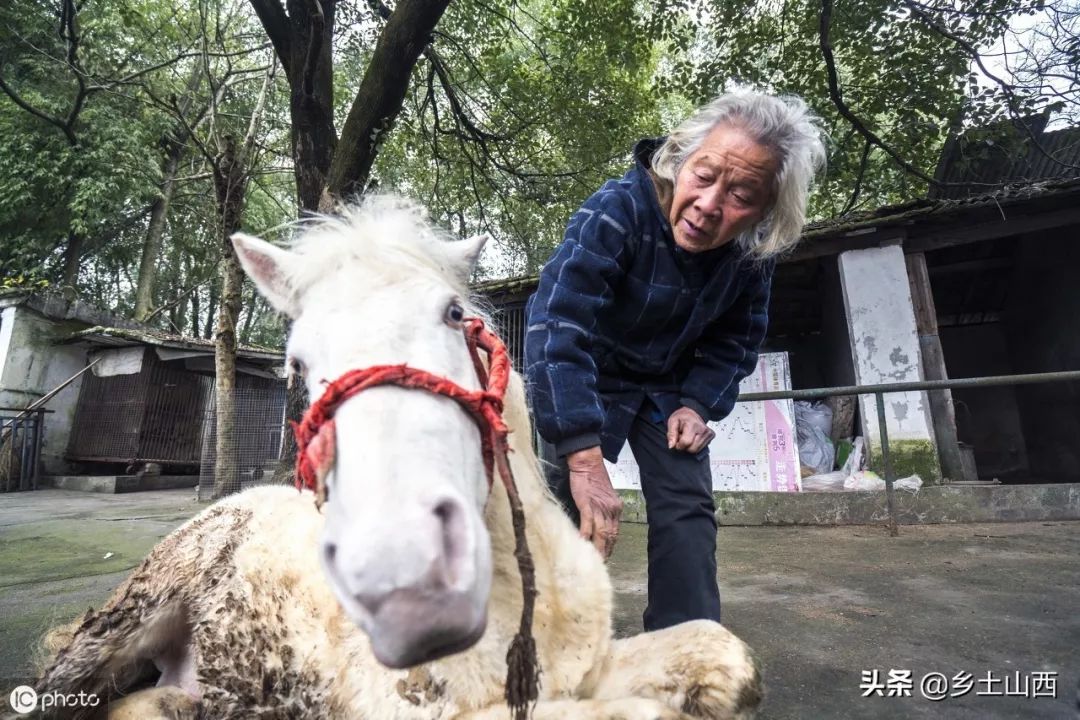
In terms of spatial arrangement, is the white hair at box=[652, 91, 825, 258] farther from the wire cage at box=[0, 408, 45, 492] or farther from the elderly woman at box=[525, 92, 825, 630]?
the wire cage at box=[0, 408, 45, 492]

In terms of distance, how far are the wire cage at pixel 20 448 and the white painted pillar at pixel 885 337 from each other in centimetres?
1526

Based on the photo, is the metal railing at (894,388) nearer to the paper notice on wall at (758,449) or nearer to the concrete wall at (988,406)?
the paper notice on wall at (758,449)

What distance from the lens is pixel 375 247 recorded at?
1.46m

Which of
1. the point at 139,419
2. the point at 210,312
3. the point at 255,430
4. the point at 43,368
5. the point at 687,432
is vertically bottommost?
the point at 687,432

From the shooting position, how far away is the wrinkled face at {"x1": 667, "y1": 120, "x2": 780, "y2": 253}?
6.24ft

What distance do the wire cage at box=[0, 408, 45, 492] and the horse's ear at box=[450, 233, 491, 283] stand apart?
47.4 ft

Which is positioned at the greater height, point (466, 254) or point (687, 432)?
point (466, 254)

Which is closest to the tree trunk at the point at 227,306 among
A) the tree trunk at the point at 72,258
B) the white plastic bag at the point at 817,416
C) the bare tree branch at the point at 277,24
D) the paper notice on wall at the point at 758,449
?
the bare tree branch at the point at 277,24

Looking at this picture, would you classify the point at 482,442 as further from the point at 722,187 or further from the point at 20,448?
the point at 20,448

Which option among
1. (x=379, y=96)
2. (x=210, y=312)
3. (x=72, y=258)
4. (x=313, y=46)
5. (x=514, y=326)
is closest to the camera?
(x=313, y=46)

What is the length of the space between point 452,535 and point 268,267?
3.76 feet

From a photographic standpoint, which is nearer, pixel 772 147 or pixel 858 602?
pixel 772 147

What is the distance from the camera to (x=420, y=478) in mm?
910

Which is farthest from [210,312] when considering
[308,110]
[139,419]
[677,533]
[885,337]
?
[677,533]
